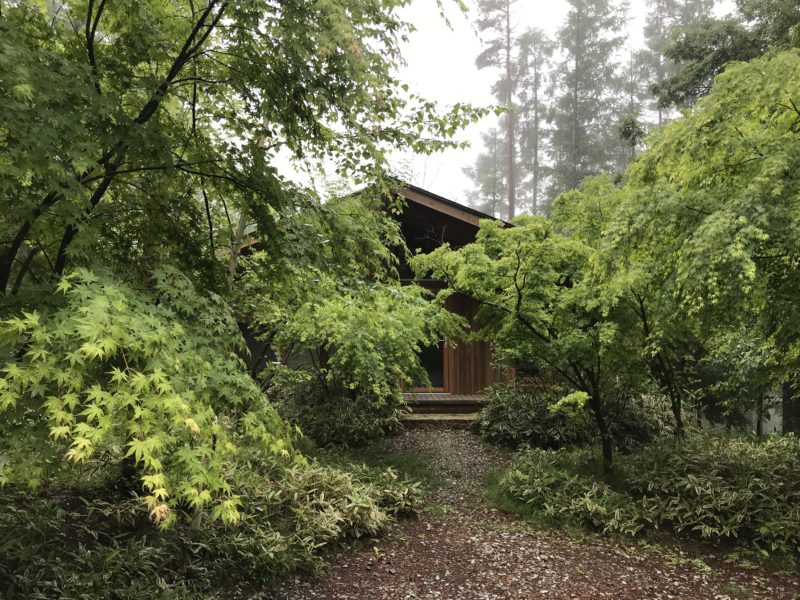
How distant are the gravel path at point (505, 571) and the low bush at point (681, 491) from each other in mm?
485

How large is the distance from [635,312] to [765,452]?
11.5 ft

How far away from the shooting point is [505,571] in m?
5.20

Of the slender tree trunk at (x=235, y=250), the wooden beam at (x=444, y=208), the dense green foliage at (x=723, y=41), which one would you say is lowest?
the slender tree trunk at (x=235, y=250)

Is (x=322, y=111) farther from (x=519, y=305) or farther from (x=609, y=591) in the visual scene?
(x=609, y=591)

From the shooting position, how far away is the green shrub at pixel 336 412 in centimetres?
907

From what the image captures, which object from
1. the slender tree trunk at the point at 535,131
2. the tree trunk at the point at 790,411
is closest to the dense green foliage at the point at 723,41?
the tree trunk at the point at 790,411

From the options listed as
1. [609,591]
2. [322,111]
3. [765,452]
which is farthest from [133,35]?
[765,452]

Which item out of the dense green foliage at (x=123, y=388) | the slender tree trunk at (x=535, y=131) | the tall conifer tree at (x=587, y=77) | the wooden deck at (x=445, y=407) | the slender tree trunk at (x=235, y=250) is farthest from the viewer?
the slender tree trunk at (x=535, y=131)

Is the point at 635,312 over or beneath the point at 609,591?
over

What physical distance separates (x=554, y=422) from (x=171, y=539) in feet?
22.5

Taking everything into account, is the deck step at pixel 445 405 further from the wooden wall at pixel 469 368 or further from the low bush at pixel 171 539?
→ the low bush at pixel 171 539

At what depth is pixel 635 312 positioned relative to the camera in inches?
272

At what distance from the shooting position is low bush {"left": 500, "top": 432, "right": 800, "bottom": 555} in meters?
5.94

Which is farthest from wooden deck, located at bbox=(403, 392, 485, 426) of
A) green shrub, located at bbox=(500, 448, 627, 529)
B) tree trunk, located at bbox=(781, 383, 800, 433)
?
tree trunk, located at bbox=(781, 383, 800, 433)
